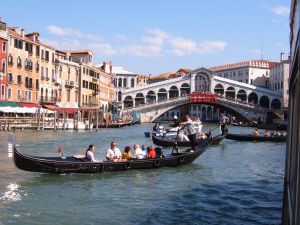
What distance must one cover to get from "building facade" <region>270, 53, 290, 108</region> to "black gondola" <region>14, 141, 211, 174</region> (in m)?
32.2

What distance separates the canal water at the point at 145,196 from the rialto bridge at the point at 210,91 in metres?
27.7

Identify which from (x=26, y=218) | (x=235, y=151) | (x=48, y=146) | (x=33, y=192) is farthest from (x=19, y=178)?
(x=235, y=151)

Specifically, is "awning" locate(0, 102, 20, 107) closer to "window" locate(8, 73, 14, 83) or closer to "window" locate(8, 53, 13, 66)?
"window" locate(8, 73, 14, 83)

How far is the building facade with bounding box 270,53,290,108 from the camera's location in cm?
4097

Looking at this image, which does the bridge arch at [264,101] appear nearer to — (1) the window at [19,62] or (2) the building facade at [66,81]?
(2) the building facade at [66,81]

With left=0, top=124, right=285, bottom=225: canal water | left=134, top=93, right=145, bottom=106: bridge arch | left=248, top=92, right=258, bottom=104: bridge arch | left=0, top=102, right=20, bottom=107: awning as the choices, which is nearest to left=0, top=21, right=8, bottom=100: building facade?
left=0, top=102, right=20, bottom=107: awning

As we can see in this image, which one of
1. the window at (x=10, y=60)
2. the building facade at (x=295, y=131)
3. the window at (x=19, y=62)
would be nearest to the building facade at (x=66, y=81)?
the window at (x=19, y=62)

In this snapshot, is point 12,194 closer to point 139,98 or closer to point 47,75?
point 47,75

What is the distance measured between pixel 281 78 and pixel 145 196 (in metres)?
39.7

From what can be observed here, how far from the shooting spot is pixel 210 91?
135ft

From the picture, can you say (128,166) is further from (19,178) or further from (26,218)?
(26,218)

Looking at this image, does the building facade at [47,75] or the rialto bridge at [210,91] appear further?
the rialto bridge at [210,91]

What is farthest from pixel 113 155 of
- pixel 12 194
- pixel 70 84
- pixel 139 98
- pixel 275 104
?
pixel 275 104

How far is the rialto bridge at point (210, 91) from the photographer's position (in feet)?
124
